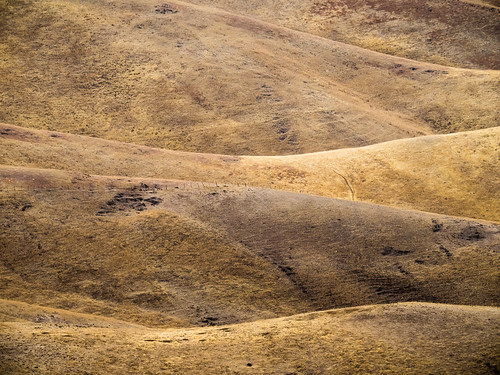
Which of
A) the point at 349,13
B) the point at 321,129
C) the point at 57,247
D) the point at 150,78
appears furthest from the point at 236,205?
the point at 349,13

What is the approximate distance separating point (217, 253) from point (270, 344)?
4328 millimetres

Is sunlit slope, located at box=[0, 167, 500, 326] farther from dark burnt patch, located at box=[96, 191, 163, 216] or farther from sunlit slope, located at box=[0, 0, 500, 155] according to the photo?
sunlit slope, located at box=[0, 0, 500, 155]

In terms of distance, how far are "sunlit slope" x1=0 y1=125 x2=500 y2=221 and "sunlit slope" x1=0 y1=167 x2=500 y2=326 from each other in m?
4.90

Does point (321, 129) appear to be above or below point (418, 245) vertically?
below

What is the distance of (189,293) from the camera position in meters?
17.8

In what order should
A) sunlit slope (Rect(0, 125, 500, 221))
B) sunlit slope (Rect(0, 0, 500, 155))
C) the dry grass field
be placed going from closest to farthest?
the dry grass field
sunlit slope (Rect(0, 125, 500, 221))
sunlit slope (Rect(0, 0, 500, 155))

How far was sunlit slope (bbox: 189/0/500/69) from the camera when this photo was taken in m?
48.4

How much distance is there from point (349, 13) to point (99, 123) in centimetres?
2525

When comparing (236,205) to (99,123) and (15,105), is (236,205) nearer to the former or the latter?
(99,123)

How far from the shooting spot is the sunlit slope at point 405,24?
48.4m

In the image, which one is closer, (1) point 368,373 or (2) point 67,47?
(1) point 368,373

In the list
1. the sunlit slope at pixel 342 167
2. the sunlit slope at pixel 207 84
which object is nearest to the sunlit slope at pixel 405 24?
the sunlit slope at pixel 207 84

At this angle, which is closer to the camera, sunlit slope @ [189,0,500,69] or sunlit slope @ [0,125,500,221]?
sunlit slope @ [0,125,500,221]

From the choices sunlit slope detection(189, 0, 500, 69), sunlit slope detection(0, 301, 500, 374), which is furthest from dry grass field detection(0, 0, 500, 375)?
sunlit slope detection(189, 0, 500, 69)
